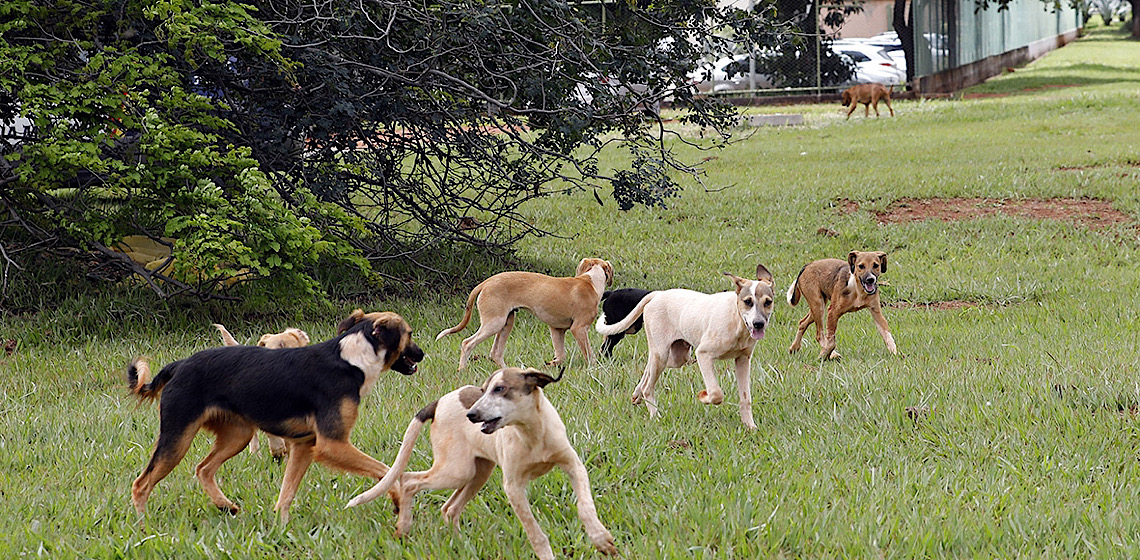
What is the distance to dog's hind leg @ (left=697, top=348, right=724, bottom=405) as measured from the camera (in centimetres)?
594

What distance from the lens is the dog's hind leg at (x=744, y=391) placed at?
19.5ft

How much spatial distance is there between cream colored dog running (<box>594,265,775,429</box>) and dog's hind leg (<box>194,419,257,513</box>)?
2.20 m

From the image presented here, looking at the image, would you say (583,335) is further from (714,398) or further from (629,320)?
(714,398)

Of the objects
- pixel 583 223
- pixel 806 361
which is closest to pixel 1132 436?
pixel 806 361

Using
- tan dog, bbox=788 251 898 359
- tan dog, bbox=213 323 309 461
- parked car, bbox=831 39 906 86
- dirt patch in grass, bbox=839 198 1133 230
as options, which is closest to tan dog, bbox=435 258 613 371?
tan dog, bbox=788 251 898 359

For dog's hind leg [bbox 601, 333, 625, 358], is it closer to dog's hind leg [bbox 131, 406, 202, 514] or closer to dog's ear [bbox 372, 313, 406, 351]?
dog's ear [bbox 372, 313, 406, 351]

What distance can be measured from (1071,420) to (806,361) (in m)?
2.35

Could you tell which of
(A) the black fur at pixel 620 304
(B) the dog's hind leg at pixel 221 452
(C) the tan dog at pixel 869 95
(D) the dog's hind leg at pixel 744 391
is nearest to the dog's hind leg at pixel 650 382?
(D) the dog's hind leg at pixel 744 391

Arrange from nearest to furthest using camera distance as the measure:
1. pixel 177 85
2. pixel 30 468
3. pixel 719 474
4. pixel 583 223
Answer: pixel 719 474 → pixel 30 468 → pixel 177 85 → pixel 583 223

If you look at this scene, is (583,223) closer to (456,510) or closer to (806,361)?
(806,361)

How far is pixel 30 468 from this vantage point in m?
5.64

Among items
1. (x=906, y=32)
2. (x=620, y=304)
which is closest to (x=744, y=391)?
(x=620, y=304)

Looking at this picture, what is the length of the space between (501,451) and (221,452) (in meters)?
1.42

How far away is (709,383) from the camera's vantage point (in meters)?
5.99
